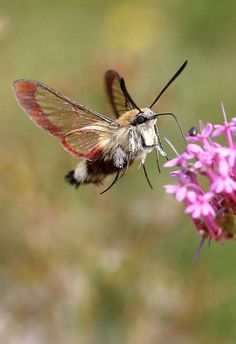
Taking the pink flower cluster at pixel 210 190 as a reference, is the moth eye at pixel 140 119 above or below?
above

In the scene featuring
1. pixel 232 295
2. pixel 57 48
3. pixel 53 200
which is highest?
pixel 57 48

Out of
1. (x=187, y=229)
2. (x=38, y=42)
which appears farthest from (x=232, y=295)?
(x=38, y=42)

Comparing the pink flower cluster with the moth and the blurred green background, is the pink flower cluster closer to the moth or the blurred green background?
the moth

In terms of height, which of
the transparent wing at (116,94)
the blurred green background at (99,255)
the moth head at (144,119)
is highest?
the transparent wing at (116,94)

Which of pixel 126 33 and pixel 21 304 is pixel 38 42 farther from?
pixel 21 304

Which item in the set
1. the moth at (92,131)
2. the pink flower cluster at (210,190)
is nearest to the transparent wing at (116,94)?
the moth at (92,131)

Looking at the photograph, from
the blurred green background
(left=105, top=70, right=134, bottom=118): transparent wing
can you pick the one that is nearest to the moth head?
(left=105, top=70, right=134, bottom=118): transparent wing

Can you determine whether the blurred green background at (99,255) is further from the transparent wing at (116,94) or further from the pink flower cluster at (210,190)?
the pink flower cluster at (210,190)

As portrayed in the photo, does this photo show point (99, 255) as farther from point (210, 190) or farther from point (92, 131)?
point (210, 190)
